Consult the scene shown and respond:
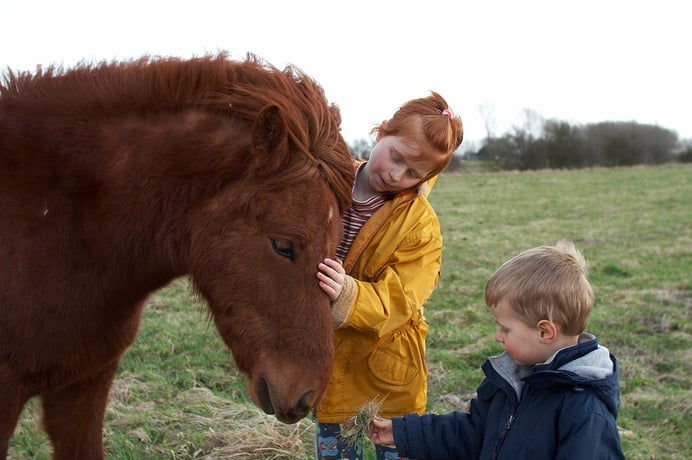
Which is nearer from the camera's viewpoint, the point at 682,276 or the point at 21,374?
the point at 21,374

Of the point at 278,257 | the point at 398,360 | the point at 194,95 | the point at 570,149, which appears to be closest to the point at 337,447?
the point at 398,360

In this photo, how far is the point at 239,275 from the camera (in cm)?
231

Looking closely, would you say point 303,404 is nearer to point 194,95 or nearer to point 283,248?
point 283,248

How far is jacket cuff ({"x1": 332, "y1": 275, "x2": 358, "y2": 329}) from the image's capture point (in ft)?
7.65

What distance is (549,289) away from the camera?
2123 millimetres

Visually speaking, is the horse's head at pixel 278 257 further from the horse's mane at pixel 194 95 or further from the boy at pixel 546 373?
the boy at pixel 546 373

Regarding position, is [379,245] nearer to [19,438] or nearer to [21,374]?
[21,374]

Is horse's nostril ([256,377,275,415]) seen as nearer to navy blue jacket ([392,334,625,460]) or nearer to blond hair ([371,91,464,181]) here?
navy blue jacket ([392,334,625,460])

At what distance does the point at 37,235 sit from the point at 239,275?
80 cm

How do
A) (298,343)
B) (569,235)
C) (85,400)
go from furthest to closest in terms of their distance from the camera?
(569,235)
(85,400)
(298,343)

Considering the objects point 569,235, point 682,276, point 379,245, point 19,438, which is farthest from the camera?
point 569,235

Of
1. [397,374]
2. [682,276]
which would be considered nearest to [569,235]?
[682,276]

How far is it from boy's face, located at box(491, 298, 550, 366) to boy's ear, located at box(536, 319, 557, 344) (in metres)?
0.01

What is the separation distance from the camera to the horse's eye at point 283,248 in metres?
2.23
